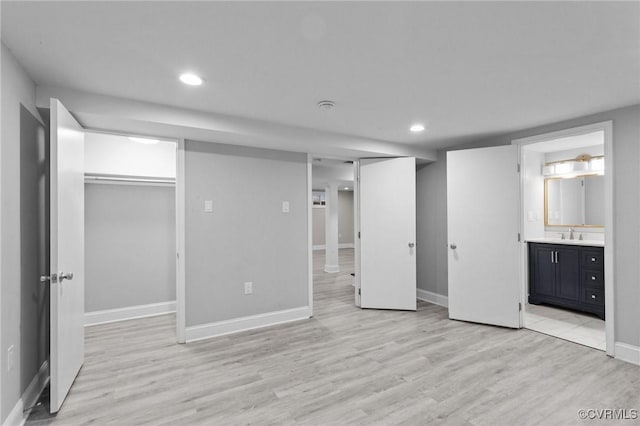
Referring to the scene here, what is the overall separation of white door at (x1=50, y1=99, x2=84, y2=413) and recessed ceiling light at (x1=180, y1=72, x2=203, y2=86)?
0.78 m

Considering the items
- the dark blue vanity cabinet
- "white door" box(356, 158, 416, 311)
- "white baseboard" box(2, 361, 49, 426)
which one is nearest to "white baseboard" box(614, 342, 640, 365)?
the dark blue vanity cabinet

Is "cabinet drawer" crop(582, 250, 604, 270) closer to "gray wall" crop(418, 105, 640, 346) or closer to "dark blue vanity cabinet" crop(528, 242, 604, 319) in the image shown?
"dark blue vanity cabinet" crop(528, 242, 604, 319)

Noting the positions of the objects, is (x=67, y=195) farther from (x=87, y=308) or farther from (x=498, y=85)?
(x=498, y=85)

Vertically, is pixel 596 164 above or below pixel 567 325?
above

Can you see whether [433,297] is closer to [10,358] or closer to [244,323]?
[244,323]

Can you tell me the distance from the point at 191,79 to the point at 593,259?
191 inches

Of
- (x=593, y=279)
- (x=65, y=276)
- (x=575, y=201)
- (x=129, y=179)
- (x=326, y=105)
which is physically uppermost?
(x=326, y=105)

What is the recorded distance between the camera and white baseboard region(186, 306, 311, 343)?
3281mm

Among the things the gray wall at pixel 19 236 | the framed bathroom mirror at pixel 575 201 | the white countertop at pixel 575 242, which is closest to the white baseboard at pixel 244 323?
the gray wall at pixel 19 236

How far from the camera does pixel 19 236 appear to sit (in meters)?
1.94

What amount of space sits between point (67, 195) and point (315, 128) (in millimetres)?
2273

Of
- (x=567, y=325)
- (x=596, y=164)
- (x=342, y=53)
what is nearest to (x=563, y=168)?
(x=596, y=164)

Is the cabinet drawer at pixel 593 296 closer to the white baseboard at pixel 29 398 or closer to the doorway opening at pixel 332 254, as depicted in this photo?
the doorway opening at pixel 332 254

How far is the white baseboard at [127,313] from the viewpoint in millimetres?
3738
